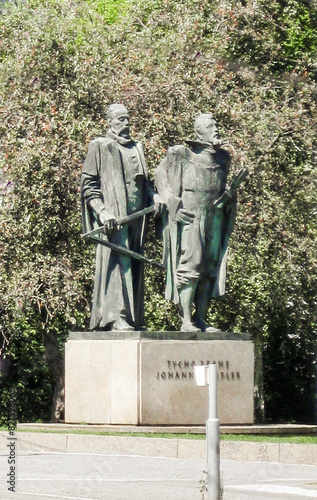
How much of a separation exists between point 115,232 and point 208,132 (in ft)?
5.36

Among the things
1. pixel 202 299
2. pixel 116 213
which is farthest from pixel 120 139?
pixel 202 299

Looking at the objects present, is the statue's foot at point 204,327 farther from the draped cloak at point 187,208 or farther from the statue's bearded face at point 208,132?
the statue's bearded face at point 208,132

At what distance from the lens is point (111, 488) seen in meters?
11.1

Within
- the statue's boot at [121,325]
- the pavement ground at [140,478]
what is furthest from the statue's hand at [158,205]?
the pavement ground at [140,478]

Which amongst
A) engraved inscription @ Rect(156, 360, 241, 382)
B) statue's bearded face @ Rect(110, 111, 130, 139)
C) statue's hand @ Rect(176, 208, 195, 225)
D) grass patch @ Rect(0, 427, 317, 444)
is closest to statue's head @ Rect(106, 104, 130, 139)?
statue's bearded face @ Rect(110, 111, 130, 139)

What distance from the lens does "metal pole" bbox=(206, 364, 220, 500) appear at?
378 inches

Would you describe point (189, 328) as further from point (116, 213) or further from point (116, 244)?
point (116, 213)

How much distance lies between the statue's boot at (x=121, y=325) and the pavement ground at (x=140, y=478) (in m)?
2.57

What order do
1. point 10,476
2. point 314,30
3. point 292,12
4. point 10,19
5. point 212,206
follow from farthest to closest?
point 314,30 < point 292,12 < point 10,19 < point 212,206 < point 10,476

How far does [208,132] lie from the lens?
55.4 feet

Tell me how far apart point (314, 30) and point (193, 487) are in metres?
23.8

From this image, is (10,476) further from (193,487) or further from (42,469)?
(193,487)

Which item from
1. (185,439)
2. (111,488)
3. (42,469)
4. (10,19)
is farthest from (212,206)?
(10,19)

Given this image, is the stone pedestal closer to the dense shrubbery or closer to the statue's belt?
the statue's belt
